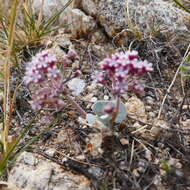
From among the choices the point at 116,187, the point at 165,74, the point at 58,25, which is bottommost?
the point at 116,187

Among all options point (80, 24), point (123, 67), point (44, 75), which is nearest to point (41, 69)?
point (44, 75)

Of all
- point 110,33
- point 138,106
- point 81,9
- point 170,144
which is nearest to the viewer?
point 170,144

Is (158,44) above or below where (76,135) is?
above

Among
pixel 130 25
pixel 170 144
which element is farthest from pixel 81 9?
pixel 170 144

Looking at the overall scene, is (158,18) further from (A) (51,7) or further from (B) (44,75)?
(B) (44,75)

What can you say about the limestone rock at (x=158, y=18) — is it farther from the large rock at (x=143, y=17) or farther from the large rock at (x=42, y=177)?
the large rock at (x=42, y=177)

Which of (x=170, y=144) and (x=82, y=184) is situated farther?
(x=170, y=144)

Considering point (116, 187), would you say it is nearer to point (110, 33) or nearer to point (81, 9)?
point (110, 33)

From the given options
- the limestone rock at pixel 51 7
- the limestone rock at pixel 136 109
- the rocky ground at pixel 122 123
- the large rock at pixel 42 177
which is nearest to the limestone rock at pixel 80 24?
the rocky ground at pixel 122 123
